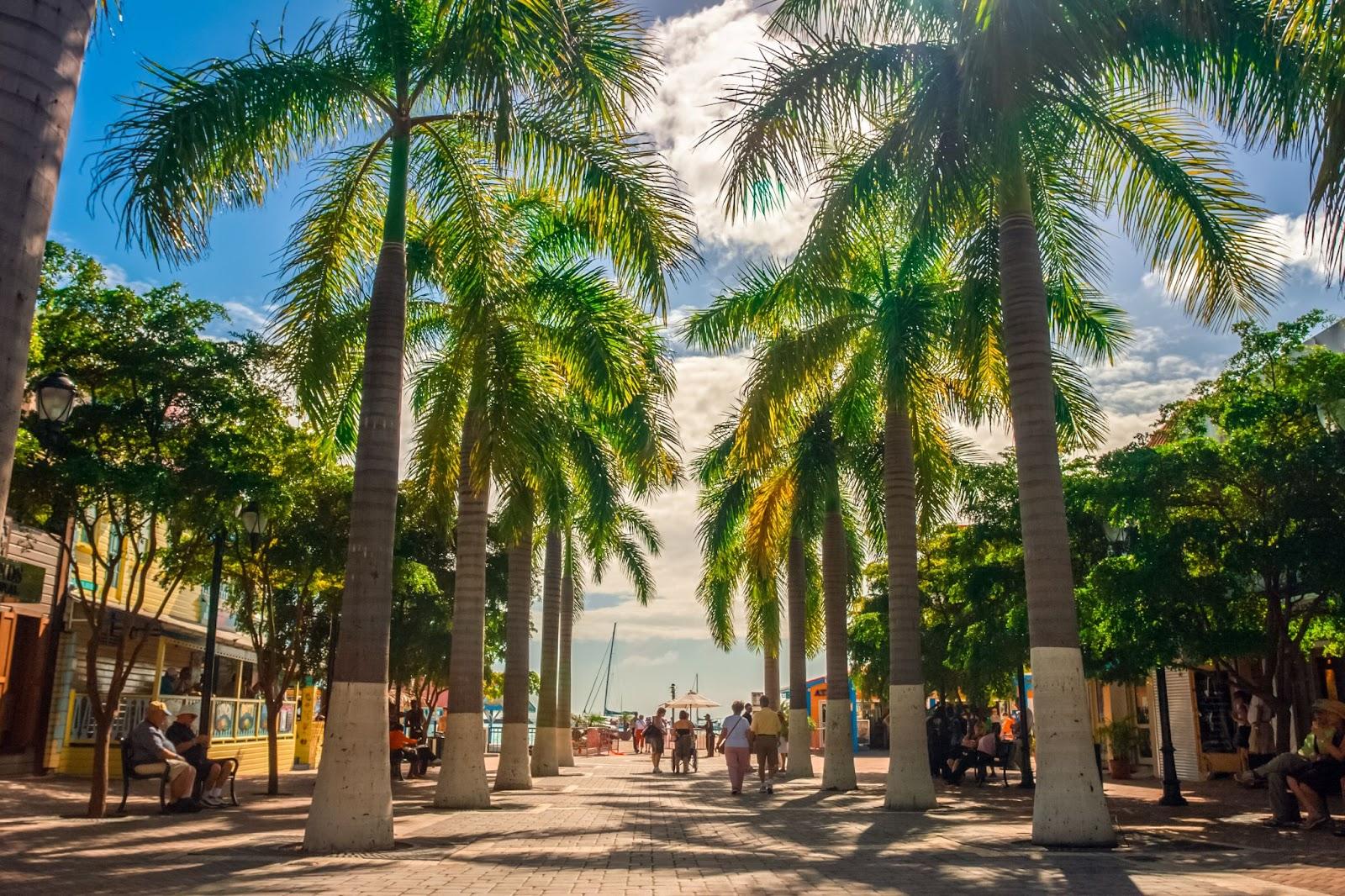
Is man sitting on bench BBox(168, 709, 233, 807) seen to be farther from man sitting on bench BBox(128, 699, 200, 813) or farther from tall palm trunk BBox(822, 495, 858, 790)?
tall palm trunk BBox(822, 495, 858, 790)

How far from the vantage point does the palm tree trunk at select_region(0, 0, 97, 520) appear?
169 inches

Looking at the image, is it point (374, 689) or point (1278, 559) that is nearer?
point (374, 689)

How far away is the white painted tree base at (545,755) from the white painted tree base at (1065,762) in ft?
58.8

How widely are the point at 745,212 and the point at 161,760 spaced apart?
10.7 m

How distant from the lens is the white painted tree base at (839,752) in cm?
2120

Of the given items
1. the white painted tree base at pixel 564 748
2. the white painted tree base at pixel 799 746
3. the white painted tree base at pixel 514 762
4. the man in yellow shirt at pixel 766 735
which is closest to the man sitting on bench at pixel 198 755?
the white painted tree base at pixel 514 762

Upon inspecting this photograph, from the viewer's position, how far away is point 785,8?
1252 cm

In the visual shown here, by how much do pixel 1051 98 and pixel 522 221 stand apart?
28.4 ft

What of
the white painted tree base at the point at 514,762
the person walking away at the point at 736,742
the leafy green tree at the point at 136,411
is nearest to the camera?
the leafy green tree at the point at 136,411

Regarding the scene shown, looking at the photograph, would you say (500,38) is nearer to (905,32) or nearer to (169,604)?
(905,32)

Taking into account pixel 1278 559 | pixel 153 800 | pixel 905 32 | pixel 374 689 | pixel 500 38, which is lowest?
pixel 153 800

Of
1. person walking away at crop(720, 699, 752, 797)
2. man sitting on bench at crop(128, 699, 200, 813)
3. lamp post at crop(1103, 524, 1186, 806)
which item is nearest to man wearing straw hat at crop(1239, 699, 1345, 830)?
lamp post at crop(1103, 524, 1186, 806)

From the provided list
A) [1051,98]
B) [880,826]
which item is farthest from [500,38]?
[880,826]

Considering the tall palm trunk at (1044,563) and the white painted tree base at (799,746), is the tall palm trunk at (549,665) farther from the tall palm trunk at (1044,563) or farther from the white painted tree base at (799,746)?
the tall palm trunk at (1044,563)
